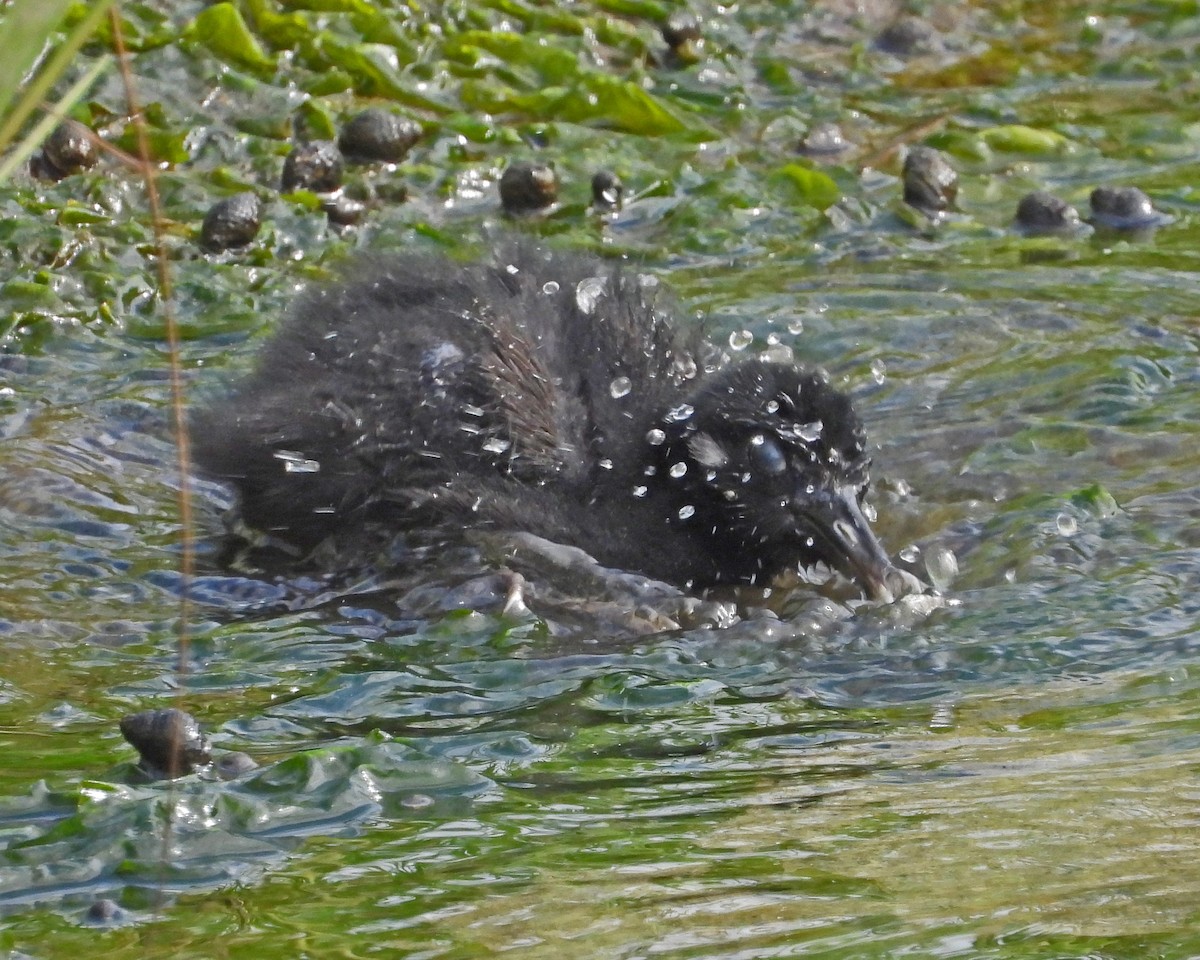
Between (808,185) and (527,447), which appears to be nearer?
(527,447)

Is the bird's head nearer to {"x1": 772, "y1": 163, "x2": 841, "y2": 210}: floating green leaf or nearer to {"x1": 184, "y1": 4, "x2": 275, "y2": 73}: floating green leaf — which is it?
{"x1": 772, "y1": 163, "x2": 841, "y2": 210}: floating green leaf

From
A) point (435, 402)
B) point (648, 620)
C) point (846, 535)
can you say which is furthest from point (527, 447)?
point (846, 535)

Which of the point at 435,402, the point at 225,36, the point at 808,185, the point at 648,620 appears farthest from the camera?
the point at 808,185

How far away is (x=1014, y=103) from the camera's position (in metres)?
10.2

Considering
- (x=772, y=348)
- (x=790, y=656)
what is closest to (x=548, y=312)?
(x=772, y=348)

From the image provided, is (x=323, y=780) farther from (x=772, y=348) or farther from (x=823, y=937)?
(x=772, y=348)

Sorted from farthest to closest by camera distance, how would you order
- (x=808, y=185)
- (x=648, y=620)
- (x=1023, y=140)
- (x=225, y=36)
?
(x=1023, y=140) → (x=808, y=185) → (x=225, y=36) → (x=648, y=620)

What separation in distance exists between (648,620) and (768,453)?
66cm

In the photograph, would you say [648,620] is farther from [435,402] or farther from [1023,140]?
[1023,140]

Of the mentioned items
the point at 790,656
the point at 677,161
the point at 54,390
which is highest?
the point at 677,161

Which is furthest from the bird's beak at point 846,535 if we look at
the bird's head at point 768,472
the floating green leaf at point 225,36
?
the floating green leaf at point 225,36

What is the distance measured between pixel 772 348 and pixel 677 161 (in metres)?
3.02

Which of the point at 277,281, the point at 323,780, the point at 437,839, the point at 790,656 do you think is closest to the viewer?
the point at 437,839

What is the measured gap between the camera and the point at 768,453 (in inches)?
212
